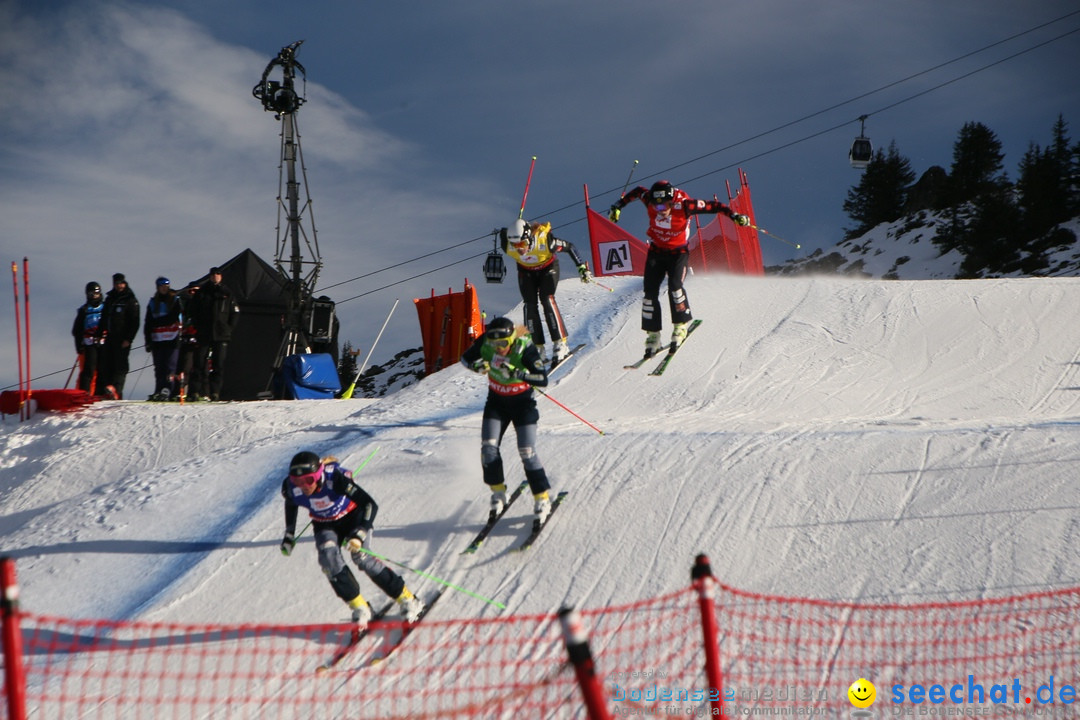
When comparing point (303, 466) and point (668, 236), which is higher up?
point (668, 236)

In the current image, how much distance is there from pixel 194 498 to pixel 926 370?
927 centimetres

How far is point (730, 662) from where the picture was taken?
4.75m

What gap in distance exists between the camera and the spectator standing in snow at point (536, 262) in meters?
10.7

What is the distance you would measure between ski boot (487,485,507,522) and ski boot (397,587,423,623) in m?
1.16

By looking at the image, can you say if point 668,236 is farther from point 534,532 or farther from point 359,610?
point 359,610

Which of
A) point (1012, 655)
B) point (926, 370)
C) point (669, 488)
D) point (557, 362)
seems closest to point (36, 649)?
point (669, 488)

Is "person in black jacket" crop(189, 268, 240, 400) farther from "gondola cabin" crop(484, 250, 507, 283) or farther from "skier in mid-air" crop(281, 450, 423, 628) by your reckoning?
"skier in mid-air" crop(281, 450, 423, 628)

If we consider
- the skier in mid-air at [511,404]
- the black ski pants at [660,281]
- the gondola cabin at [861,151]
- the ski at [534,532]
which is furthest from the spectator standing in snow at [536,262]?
the gondola cabin at [861,151]

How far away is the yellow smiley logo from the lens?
436 cm

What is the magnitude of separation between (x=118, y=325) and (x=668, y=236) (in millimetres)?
8307

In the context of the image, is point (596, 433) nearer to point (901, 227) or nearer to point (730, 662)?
point (730, 662)

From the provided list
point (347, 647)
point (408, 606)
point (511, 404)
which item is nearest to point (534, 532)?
point (511, 404)

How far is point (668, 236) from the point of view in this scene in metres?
10.0

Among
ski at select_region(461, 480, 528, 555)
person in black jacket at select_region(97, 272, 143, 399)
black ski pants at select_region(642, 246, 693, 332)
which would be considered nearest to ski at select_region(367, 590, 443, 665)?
ski at select_region(461, 480, 528, 555)
